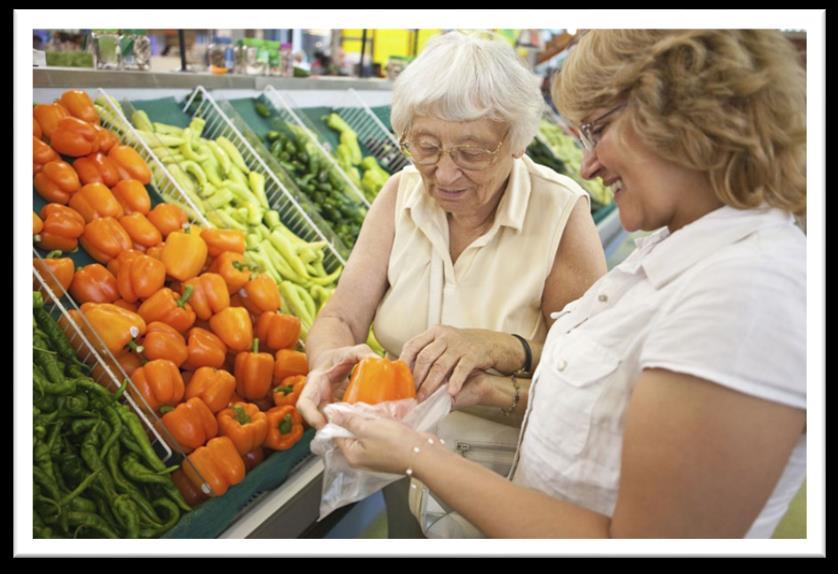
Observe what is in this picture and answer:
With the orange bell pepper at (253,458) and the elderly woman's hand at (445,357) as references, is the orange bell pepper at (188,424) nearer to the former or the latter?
the orange bell pepper at (253,458)

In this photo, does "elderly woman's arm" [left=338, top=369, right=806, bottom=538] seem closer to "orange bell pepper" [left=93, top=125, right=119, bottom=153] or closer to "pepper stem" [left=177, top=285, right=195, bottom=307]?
A: "pepper stem" [left=177, top=285, right=195, bottom=307]

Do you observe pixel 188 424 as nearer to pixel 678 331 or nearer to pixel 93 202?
pixel 93 202

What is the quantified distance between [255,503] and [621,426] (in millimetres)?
1347

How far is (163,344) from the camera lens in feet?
7.22

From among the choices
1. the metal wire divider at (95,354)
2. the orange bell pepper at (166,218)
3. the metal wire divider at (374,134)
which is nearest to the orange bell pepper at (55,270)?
the metal wire divider at (95,354)

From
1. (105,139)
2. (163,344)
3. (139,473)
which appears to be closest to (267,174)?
(105,139)

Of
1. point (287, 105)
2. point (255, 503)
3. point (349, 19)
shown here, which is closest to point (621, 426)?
point (349, 19)

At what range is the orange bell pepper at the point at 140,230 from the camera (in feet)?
8.02

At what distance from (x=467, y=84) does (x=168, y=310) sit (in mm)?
1235

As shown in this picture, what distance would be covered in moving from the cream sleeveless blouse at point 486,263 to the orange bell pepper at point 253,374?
1.98ft

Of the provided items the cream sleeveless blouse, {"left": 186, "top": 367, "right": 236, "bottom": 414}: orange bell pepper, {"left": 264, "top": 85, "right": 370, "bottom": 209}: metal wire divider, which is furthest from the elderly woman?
{"left": 264, "top": 85, "right": 370, "bottom": 209}: metal wire divider

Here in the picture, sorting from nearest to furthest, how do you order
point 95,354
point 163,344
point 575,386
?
point 575,386
point 95,354
point 163,344
